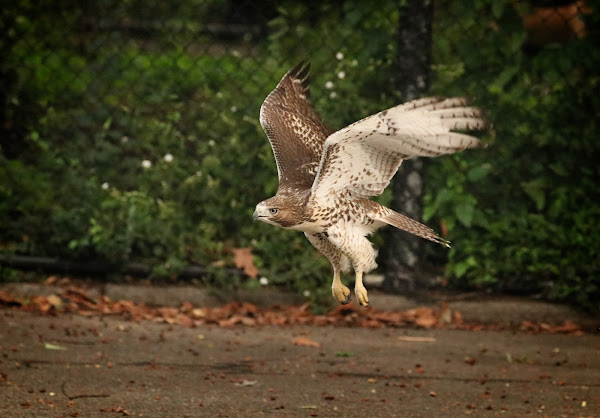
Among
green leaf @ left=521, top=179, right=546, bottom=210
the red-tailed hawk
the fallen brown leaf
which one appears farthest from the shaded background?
the red-tailed hawk

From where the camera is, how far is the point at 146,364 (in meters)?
5.30

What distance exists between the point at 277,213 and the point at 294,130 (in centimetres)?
89

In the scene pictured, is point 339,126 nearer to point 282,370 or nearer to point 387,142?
point 282,370

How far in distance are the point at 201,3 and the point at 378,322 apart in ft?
12.0

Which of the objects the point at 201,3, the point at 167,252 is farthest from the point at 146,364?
the point at 201,3

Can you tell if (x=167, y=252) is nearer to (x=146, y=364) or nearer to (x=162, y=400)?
(x=146, y=364)

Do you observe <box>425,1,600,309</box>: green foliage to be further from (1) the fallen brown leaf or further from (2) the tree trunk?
(1) the fallen brown leaf

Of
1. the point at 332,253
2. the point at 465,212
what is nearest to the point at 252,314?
the point at 465,212

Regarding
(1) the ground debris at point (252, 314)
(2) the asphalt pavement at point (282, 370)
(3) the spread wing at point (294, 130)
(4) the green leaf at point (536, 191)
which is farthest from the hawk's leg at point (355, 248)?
(4) the green leaf at point (536, 191)

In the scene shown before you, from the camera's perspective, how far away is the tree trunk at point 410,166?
668 centimetres

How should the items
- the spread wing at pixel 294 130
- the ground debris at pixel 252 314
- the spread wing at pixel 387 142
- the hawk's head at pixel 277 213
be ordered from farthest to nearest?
the ground debris at pixel 252 314 → the spread wing at pixel 294 130 → the hawk's head at pixel 277 213 → the spread wing at pixel 387 142

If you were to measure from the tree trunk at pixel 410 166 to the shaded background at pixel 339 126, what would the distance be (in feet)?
0.07

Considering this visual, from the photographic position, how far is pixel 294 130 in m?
4.09

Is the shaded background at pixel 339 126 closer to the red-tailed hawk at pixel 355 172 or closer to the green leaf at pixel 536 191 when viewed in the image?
the green leaf at pixel 536 191
